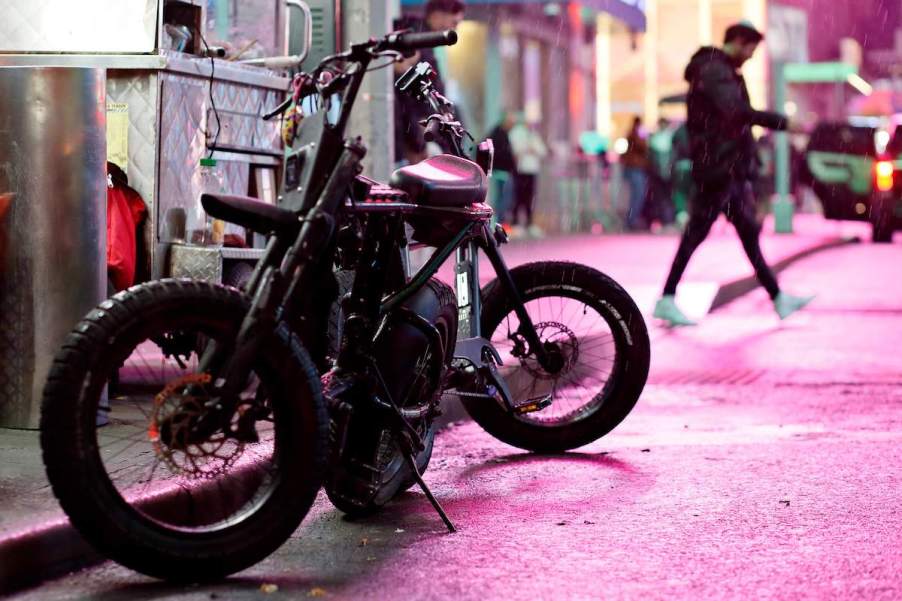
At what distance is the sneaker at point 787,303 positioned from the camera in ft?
37.3

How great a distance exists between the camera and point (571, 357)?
6172mm

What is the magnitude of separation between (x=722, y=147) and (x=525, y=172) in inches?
550

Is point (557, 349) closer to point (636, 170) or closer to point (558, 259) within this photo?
point (558, 259)

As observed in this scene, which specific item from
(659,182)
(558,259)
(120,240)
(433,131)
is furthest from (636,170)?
(433,131)

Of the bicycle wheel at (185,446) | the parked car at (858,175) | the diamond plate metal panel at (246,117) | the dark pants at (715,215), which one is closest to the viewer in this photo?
the bicycle wheel at (185,446)

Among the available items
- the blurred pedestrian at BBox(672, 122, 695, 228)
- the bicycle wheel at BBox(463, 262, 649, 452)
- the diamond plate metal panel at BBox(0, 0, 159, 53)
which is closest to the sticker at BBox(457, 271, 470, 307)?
the bicycle wheel at BBox(463, 262, 649, 452)

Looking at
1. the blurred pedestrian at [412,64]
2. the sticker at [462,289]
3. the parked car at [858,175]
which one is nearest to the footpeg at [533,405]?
the sticker at [462,289]

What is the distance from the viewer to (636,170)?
2809cm

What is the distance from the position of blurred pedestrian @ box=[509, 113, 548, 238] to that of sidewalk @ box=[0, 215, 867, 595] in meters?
1.09

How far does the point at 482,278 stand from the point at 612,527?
Result: 1311 millimetres

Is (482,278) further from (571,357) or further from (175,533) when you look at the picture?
(175,533)

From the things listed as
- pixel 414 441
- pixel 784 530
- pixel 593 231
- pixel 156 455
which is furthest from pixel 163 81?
pixel 593 231

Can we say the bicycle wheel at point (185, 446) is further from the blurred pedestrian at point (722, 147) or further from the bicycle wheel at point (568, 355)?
the blurred pedestrian at point (722, 147)

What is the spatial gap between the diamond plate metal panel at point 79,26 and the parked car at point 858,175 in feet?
54.3
